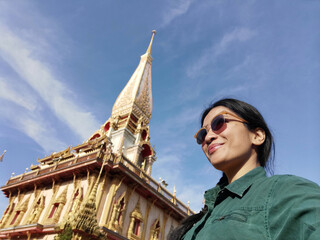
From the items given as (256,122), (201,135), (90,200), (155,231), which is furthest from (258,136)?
(155,231)

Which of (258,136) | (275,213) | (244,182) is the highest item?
(258,136)

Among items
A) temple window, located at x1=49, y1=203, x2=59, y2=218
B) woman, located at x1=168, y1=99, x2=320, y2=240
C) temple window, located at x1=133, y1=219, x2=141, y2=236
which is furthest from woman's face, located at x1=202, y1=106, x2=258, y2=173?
temple window, located at x1=49, y1=203, x2=59, y2=218

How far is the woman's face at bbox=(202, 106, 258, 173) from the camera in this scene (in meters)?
1.76

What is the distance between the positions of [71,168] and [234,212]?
1549 cm

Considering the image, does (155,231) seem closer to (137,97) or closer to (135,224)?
(135,224)

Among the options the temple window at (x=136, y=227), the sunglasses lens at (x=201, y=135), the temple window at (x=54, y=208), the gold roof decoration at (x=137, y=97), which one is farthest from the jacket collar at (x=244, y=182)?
the gold roof decoration at (x=137, y=97)

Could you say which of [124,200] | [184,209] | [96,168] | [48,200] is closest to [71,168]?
[96,168]

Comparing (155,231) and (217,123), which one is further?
(155,231)

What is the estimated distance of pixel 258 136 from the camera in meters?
1.96

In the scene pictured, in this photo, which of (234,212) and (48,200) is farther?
(48,200)

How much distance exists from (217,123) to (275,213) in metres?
1.07

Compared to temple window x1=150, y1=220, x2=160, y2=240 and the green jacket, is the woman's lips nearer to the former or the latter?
the green jacket

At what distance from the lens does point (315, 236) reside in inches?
32.2

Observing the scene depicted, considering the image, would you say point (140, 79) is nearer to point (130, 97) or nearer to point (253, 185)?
point (130, 97)
